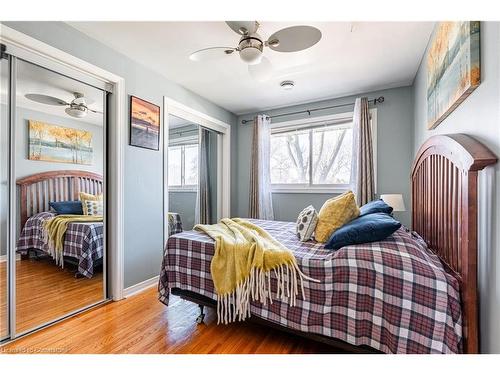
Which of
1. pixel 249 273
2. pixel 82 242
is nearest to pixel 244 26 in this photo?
pixel 249 273

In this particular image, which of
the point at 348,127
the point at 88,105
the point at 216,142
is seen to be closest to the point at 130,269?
the point at 88,105

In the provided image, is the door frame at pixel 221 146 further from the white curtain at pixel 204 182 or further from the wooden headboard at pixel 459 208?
the wooden headboard at pixel 459 208

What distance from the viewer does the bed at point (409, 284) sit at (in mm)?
1098

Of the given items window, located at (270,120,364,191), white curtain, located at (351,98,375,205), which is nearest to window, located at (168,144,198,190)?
window, located at (270,120,364,191)

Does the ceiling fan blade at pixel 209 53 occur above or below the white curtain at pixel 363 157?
above

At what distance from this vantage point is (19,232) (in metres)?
1.74

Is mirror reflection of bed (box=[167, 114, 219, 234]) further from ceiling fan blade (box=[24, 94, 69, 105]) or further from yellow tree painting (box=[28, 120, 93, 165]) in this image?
ceiling fan blade (box=[24, 94, 69, 105])

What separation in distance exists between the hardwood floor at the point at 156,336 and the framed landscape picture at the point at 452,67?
172 centimetres

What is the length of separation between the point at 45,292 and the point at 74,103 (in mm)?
1616

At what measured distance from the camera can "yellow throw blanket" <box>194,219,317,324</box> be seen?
150cm

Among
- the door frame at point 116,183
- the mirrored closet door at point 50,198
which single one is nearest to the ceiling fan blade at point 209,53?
the door frame at point 116,183

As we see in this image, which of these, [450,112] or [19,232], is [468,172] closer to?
[450,112]

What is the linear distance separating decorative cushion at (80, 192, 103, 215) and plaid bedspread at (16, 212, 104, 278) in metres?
0.12

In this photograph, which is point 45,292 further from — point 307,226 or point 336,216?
point 336,216
